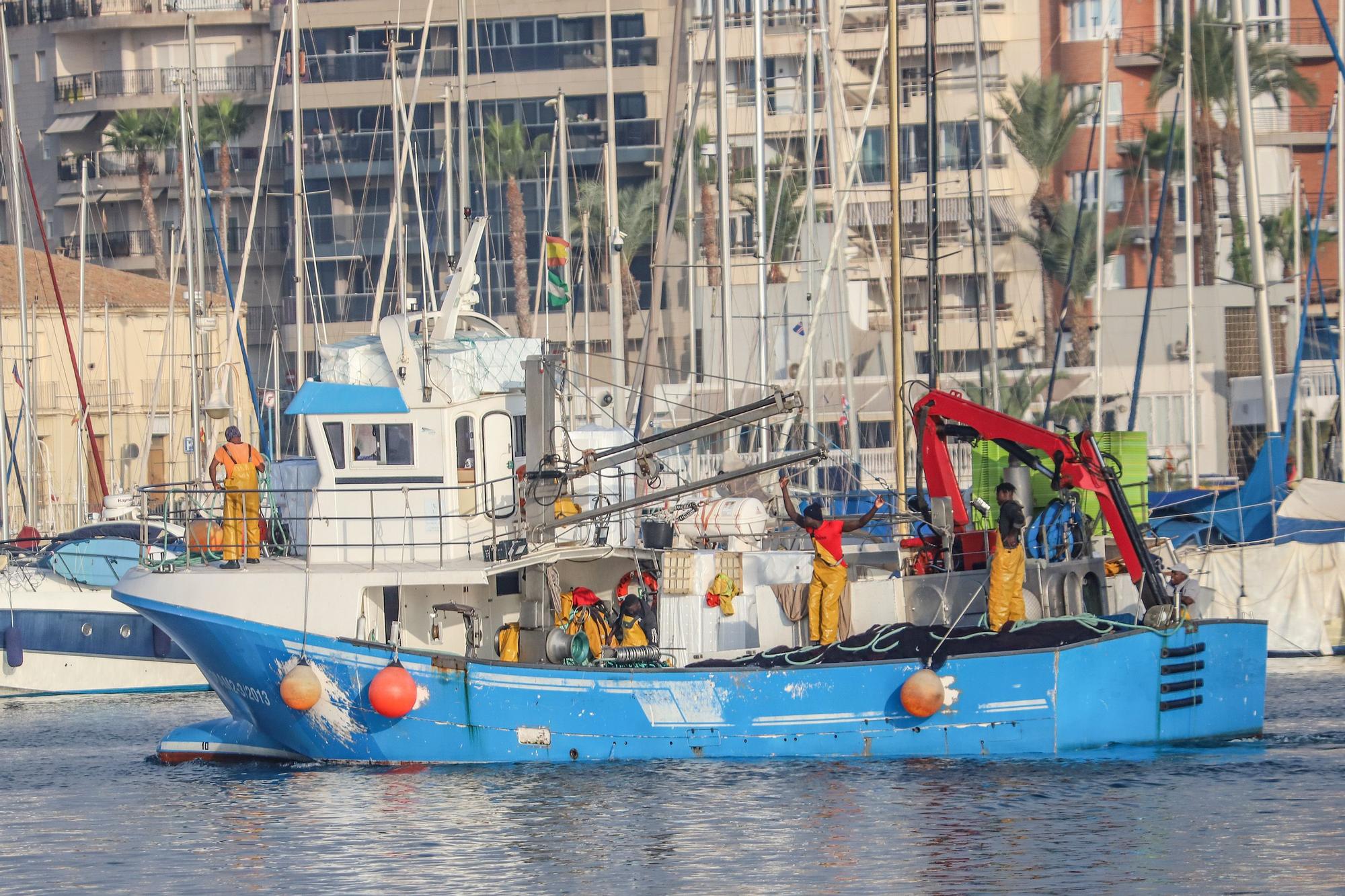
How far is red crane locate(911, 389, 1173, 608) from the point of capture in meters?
18.0

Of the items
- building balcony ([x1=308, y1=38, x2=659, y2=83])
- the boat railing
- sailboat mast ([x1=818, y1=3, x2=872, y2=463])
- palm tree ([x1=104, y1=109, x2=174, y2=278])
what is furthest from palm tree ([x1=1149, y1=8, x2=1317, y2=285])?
the boat railing

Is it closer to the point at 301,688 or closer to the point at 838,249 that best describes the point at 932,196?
the point at 301,688

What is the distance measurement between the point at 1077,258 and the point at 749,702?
40785 millimetres

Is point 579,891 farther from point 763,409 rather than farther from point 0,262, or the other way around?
point 0,262

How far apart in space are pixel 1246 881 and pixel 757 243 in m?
19.5

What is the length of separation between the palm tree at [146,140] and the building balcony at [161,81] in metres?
1.25

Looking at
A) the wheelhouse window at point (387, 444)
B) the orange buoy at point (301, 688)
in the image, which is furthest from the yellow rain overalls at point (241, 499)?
the orange buoy at point (301, 688)

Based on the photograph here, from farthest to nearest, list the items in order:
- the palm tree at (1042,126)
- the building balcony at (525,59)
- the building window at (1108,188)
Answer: the building balcony at (525,59) < the building window at (1108,188) < the palm tree at (1042,126)

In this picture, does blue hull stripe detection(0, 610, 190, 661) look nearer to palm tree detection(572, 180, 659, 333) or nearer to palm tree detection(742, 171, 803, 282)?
palm tree detection(742, 171, 803, 282)

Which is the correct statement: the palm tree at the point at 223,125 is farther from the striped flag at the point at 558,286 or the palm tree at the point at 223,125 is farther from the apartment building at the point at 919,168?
the striped flag at the point at 558,286

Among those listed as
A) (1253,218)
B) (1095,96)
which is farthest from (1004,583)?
(1095,96)

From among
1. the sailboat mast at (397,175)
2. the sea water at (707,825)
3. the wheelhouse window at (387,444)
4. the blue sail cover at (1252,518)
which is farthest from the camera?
the sailboat mast at (397,175)

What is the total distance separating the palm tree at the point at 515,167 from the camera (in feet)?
195

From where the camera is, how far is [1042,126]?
5859 cm
